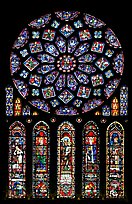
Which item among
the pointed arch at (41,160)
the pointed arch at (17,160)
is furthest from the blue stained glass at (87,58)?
the pointed arch at (17,160)

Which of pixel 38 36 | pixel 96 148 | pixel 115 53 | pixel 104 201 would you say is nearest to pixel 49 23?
pixel 38 36

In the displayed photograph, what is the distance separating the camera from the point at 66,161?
21.7 metres

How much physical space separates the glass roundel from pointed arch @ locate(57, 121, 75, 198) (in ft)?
1.68

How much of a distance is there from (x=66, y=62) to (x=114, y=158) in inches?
115

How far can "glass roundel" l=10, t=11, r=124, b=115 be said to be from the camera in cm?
2192

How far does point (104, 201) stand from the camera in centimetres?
2138

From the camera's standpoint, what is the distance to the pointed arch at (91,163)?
70.9ft

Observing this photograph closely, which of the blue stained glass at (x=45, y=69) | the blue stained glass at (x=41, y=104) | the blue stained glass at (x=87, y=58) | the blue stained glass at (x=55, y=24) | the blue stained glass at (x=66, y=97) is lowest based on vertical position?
the blue stained glass at (x=41, y=104)

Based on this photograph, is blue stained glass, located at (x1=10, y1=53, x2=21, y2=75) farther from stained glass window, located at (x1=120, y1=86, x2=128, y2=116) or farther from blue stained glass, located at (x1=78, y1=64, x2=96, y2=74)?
stained glass window, located at (x1=120, y1=86, x2=128, y2=116)

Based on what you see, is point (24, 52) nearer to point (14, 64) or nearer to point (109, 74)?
point (14, 64)

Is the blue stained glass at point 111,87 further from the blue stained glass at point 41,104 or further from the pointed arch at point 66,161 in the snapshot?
the blue stained glass at point 41,104

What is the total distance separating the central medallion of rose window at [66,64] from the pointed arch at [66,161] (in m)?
1.50

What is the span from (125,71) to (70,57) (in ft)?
5.17

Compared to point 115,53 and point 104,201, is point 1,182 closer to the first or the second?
point 104,201
